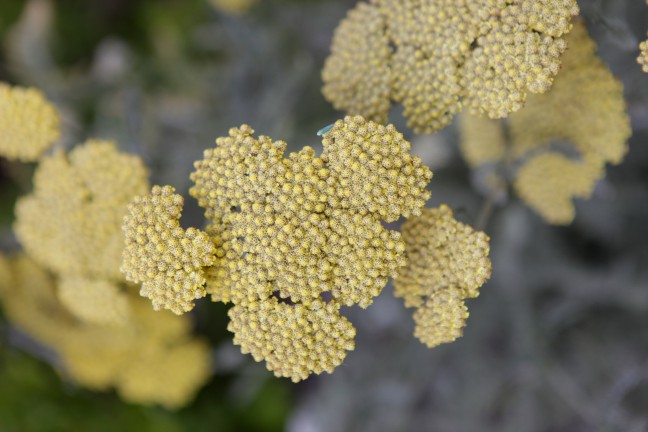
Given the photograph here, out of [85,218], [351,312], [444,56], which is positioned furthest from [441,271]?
[351,312]

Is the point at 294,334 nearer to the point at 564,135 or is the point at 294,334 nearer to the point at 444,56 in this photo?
the point at 444,56

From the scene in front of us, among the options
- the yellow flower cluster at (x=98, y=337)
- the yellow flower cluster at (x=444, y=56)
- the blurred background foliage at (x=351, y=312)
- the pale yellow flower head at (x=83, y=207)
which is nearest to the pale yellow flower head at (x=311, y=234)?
the yellow flower cluster at (x=444, y=56)

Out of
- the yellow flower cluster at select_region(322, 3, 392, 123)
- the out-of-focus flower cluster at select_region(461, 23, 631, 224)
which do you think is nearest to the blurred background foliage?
the out-of-focus flower cluster at select_region(461, 23, 631, 224)

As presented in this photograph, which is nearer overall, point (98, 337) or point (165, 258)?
point (165, 258)

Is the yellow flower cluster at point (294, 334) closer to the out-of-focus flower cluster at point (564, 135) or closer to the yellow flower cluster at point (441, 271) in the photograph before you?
the yellow flower cluster at point (441, 271)

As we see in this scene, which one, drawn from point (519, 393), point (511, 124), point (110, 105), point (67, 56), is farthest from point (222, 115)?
point (519, 393)
